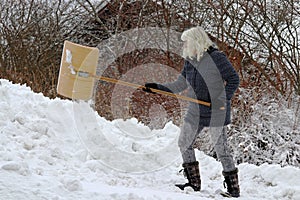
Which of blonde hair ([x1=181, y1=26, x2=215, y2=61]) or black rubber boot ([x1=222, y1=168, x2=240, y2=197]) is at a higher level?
blonde hair ([x1=181, y1=26, x2=215, y2=61])

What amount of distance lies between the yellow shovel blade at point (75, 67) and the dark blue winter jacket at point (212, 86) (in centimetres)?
121

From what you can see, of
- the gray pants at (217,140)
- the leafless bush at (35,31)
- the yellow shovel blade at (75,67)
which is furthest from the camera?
the leafless bush at (35,31)

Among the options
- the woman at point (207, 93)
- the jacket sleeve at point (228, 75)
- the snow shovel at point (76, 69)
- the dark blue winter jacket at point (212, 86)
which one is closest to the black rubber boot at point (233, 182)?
the woman at point (207, 93)

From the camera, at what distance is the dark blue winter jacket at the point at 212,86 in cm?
341

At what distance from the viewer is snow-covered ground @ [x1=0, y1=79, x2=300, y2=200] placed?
9.98 feet

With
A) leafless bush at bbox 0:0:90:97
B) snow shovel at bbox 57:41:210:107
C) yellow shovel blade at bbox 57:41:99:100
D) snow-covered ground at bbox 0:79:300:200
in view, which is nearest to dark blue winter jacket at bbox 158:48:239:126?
snow-covered ground at bbox 0:79:300:200

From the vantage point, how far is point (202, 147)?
6.15m

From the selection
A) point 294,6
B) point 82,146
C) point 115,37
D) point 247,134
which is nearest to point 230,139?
point 247,134

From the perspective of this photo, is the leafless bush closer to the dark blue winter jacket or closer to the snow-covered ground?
the snow-covered ground

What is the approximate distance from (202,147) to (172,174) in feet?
6.72

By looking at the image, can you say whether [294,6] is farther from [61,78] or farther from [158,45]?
[61,78]

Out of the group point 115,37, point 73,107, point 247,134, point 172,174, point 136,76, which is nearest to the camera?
point 172,174

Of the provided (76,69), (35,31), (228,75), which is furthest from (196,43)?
(35,31)

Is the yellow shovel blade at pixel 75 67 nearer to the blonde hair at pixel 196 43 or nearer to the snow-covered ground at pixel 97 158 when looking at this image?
the snow-covered ground at pixel 97 158
